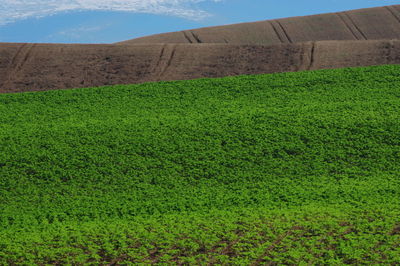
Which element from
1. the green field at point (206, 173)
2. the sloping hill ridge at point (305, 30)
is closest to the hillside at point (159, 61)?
the green field at point (206, 173)

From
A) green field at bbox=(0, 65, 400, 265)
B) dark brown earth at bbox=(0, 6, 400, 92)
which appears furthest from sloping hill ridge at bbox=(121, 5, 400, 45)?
green field at bbox=(0, 65, 400, 265)

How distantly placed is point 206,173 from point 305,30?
29.4m

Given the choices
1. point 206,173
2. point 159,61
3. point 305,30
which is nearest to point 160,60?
point 159,61

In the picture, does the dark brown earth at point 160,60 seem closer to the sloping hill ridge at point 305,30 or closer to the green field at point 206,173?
the green field at point 206,173

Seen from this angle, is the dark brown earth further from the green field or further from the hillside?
the green field

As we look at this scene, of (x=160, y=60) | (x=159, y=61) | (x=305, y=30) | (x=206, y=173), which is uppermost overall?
(x=305, y=30)

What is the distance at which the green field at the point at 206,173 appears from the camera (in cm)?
623

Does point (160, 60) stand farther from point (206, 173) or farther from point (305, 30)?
point (305, 30)

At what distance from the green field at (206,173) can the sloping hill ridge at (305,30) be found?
21.2 m

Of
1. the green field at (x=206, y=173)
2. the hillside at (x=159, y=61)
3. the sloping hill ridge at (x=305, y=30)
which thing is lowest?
the green field at (x=206, y=173)

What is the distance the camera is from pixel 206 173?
8805 millimetres

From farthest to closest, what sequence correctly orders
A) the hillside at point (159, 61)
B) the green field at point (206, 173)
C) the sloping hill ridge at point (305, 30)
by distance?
the sloping hill ridge at point (305, 30)
the hillside at point (159, 61)
the green field at point (206, 173)

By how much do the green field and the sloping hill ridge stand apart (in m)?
21.2

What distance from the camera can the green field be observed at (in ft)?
20.4
